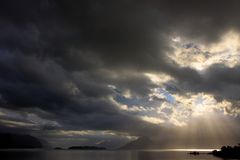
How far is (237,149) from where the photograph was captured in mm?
197875
